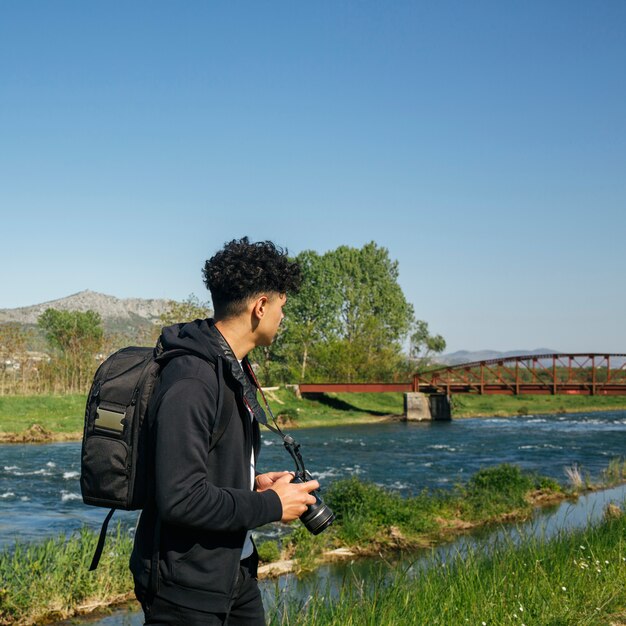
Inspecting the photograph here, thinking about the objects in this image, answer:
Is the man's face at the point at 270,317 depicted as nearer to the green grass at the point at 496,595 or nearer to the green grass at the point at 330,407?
the green grass at the point at 496,595

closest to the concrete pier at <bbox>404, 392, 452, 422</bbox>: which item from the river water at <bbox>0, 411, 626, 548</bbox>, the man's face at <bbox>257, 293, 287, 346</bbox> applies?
the river water at <bbox>0, 411, 626, 548</bbox>

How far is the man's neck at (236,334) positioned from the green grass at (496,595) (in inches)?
91.8

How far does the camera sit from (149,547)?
2762mm

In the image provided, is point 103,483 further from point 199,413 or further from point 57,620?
Result: point 57,620

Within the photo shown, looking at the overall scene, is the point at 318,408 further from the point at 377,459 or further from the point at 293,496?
the point at 293,496

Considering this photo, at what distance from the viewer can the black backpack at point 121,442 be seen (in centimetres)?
269

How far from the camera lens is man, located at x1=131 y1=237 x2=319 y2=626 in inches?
100

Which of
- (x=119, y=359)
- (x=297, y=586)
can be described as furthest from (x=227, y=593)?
(x=297, y=586)

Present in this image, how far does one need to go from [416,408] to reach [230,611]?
47.0 m

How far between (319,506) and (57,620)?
6.12 metres

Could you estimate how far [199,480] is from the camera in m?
2.55

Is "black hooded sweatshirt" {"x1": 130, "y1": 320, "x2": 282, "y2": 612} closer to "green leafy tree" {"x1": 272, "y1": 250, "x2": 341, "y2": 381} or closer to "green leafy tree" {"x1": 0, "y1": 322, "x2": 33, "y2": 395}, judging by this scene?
"green leafy tree" {"x1": 0, "y1": 322, "x2": 33, "y2": 395}

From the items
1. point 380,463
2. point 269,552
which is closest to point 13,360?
point 380,463

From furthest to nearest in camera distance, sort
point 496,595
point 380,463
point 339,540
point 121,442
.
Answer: point 380,463 → point 339,540 → point 496,595 → point 121,442
